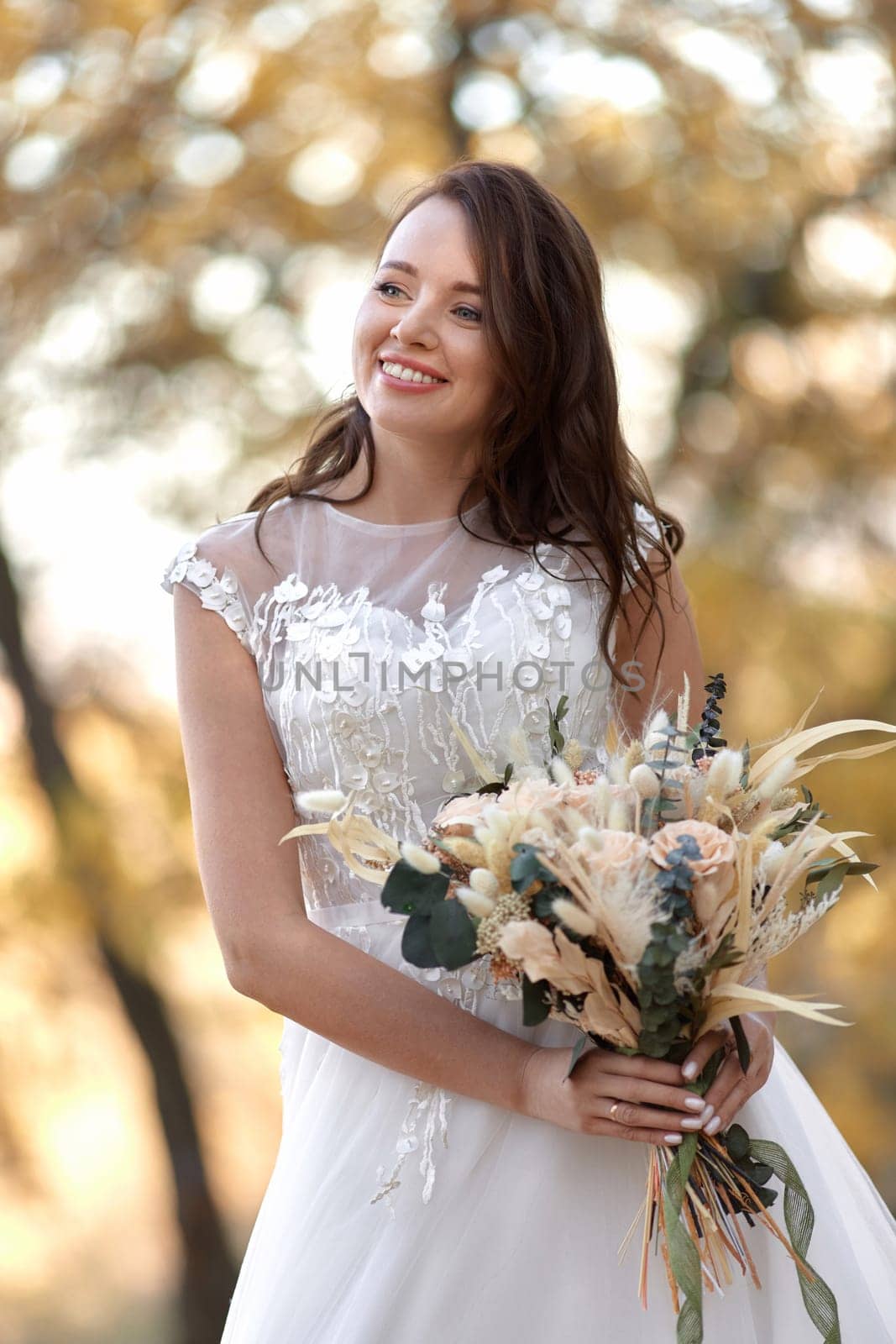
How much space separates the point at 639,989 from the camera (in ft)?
5.59

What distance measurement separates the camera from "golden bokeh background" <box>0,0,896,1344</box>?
552cm

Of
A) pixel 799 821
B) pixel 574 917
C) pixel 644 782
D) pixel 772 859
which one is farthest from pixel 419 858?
pixel 799 821

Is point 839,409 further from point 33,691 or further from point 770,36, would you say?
point 33,691

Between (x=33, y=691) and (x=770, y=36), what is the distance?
407 cm

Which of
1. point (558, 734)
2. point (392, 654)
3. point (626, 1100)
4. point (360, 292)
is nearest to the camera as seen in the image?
point (626, 1100)

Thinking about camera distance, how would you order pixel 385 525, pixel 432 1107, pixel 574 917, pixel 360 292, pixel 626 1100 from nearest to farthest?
pixel 574 917
pixel 626 1100
pixel 432 1107
pixel 385 525
pixel 360 292

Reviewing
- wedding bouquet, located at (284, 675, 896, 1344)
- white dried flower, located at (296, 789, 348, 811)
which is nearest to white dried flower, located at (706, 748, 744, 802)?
wedding bouquet, located at (284, 675, 896, 1344)

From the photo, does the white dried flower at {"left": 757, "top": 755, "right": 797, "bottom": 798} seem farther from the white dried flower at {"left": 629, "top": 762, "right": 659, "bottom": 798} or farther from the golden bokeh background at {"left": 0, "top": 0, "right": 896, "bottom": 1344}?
the golden bokeh background at {"left": 0, "top": 0, "right": 896, "bottom": 1344}

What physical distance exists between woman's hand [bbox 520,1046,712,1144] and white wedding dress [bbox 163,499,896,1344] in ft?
0.58

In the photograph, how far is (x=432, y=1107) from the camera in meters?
2.16

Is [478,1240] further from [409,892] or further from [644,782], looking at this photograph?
[644,782]

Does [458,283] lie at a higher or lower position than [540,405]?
higher

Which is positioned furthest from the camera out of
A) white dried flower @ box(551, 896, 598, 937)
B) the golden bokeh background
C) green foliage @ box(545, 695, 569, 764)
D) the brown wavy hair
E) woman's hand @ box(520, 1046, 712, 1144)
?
the golden bokeh background

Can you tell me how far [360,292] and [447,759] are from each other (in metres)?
3.57
